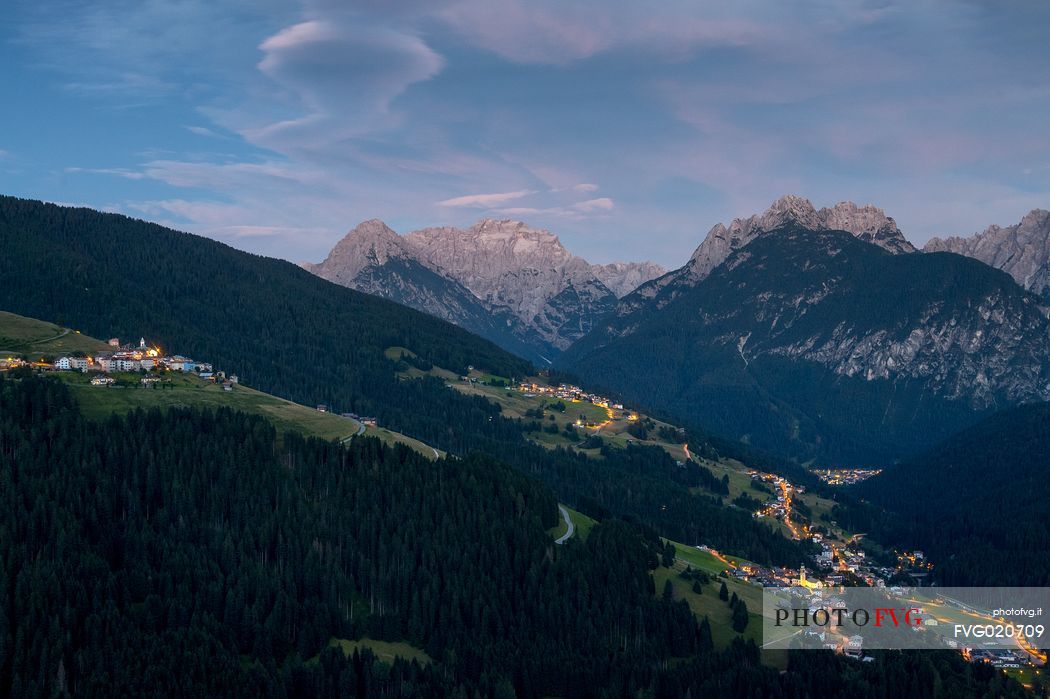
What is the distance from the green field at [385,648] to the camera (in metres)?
139

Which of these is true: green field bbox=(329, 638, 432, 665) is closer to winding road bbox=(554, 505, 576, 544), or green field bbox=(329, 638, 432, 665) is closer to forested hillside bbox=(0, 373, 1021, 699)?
forested hillside bbox=(0, 373, 1021, 699)

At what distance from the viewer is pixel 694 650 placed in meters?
152

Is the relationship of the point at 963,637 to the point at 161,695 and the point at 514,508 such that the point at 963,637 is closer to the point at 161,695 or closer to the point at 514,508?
the point at 514,508

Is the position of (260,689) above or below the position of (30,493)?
below

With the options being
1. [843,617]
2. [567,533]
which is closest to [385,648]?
[567,533]

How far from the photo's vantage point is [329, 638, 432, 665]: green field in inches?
5472

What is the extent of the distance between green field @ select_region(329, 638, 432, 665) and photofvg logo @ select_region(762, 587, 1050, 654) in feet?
174

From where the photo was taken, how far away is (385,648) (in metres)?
143

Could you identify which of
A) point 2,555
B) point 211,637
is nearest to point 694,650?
point 211,637

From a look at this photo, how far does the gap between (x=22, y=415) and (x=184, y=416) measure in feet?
88.2

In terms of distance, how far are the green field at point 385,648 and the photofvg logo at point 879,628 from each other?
5294 centimetres

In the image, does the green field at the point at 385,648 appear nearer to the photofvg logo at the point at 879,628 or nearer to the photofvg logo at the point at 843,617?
the photofvg logo at the point at 879,628

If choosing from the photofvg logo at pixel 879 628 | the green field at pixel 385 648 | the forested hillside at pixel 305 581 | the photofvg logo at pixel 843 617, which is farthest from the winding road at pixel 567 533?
the green field at pixel 385 648

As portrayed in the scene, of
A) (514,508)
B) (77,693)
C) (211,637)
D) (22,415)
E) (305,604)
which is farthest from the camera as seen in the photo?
(514,508)
